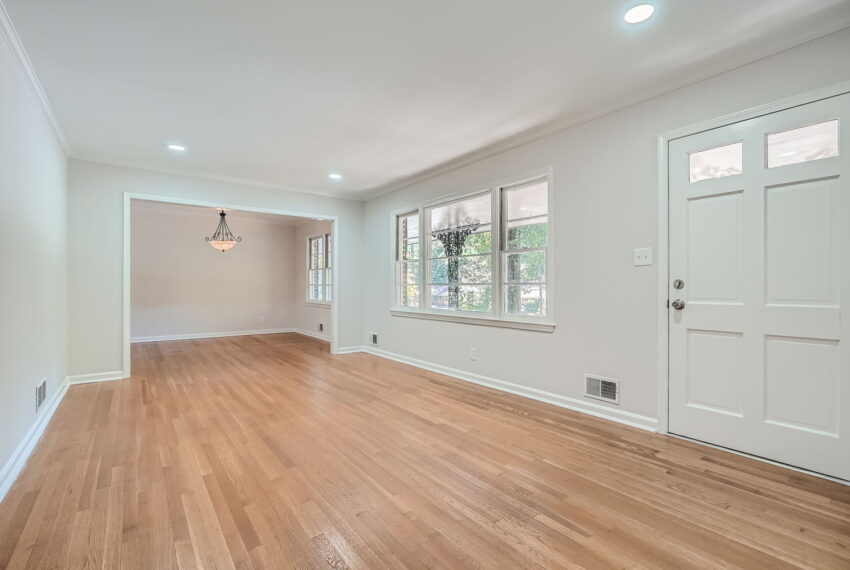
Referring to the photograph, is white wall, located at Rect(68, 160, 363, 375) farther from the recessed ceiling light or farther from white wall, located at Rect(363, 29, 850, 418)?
the recessed ceiling light

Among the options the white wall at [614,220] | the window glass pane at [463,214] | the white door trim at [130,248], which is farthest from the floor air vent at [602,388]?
the white door trim at [130,248]

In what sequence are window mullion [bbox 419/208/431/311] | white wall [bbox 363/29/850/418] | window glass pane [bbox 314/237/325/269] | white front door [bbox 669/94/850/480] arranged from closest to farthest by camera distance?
white front door [bbox 669/94/850/480] < white wall [bbox 363/29/850/418] < window mullion [bbox 419/208/431/311] < window glass pane [bbox 314/237/325/269]

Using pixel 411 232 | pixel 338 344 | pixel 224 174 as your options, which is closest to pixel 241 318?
pixel 338 344

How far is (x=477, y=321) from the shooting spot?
171 inches

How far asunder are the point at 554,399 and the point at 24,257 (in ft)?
13.6

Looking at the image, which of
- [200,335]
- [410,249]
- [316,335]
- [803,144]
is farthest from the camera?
[316,335]

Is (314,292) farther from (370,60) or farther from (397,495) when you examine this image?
(397,495)

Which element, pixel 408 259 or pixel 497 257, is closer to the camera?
pixel 497 257

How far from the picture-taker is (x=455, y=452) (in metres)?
2.56

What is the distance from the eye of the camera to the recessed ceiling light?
200 centimetres

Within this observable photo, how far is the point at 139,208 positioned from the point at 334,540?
800cm

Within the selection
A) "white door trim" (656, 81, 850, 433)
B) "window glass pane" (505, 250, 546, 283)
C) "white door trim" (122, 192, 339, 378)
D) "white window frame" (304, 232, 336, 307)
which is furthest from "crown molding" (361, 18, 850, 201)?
"white window frame" (304, 232, 336, 307)

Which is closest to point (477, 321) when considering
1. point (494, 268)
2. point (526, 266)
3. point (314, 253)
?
point (494, 268)

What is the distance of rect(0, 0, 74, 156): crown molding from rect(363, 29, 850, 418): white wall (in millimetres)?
3656
